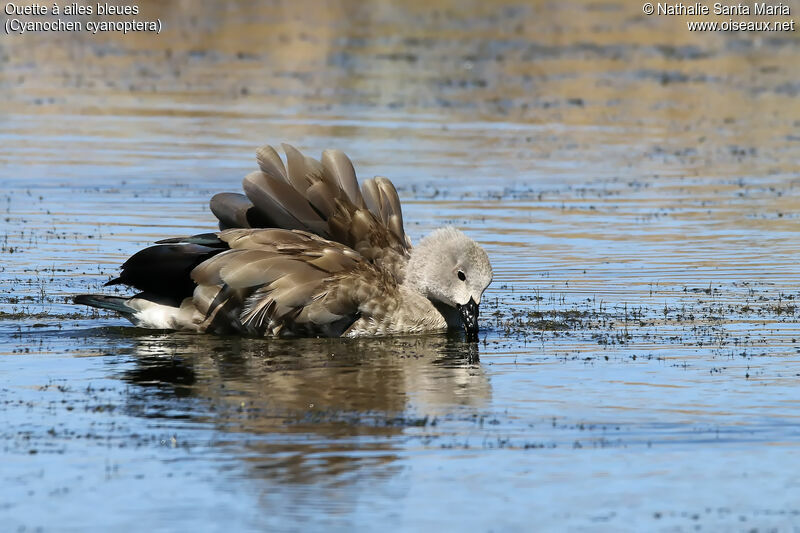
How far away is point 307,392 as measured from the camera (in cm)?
961

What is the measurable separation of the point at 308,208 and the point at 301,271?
0.83 meters

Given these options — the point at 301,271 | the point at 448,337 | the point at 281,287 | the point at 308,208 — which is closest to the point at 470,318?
the point at 448,337

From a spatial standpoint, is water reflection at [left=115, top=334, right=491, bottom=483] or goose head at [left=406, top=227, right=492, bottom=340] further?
goose head at [left=406, top=227, right=492, bottom=340]

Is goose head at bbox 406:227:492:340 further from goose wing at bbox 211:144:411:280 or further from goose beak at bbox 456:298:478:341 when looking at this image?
goose wing at bbox 211:144:411:280

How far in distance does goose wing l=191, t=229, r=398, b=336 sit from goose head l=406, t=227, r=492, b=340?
312 mm

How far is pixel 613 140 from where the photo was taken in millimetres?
23172

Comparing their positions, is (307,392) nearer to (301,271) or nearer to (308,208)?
(301,271)

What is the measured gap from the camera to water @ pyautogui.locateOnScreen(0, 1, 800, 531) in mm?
7590

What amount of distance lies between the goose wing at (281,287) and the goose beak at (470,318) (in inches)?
20.9

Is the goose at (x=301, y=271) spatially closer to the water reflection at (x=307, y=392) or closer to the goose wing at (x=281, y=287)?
the goose wing at (x=281, y=287)

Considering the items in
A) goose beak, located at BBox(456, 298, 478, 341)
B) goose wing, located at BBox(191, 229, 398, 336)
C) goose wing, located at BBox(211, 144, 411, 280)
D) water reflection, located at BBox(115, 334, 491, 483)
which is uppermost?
goose wing, located at BBox(211, 144, 411, 280)

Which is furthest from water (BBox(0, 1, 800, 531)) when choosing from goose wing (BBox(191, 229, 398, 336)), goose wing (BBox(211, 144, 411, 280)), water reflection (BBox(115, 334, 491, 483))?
goose wing (BBox(211, 144, 411, 280))

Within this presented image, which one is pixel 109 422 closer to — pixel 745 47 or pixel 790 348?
pixel 790 348

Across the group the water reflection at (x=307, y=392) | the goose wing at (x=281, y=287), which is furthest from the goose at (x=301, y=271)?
the water reflection at (x=307, y=392)
